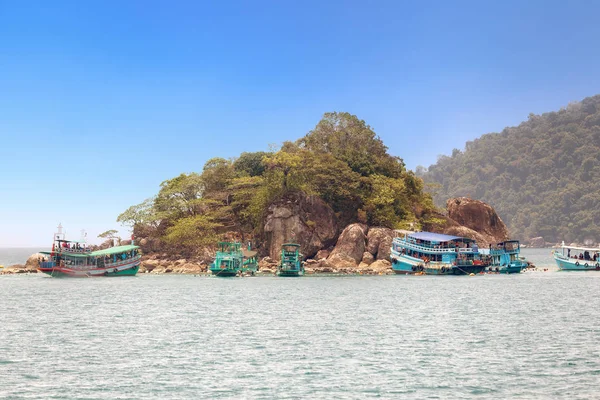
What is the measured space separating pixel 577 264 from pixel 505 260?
10.7 m

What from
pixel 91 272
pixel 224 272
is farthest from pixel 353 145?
pixel 91 272

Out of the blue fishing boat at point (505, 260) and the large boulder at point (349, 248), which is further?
the large boulder at point (349, 248)

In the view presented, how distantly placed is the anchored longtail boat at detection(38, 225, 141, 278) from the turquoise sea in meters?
21.3

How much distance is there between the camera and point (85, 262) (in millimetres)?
82125

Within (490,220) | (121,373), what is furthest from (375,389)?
(490,220)

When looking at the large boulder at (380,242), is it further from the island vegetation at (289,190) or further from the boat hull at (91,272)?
the boat hull at (91,272)

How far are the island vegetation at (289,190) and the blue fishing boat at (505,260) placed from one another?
13104 mm

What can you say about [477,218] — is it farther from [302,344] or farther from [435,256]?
[302,344]

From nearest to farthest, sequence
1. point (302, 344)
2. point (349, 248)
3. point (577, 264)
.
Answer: point (302, 344) < point (349, 248) < point (577, 264)

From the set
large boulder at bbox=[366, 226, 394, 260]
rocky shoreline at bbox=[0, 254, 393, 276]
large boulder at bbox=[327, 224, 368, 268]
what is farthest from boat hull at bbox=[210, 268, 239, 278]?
large boulder at bbox=[366, 226, 394, 260]

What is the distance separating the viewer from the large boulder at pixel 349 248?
282 ft

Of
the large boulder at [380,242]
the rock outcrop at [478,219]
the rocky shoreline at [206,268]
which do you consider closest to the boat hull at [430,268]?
the rocky shoreline at [206,268]

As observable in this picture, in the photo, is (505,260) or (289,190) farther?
(289,190)

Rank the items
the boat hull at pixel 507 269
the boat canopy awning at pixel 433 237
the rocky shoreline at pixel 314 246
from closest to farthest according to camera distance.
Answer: the boat canopy awning at pixel 433 237 → the boat hull at pixel 507 269 → the rocky shoreline at pixel 314 246
